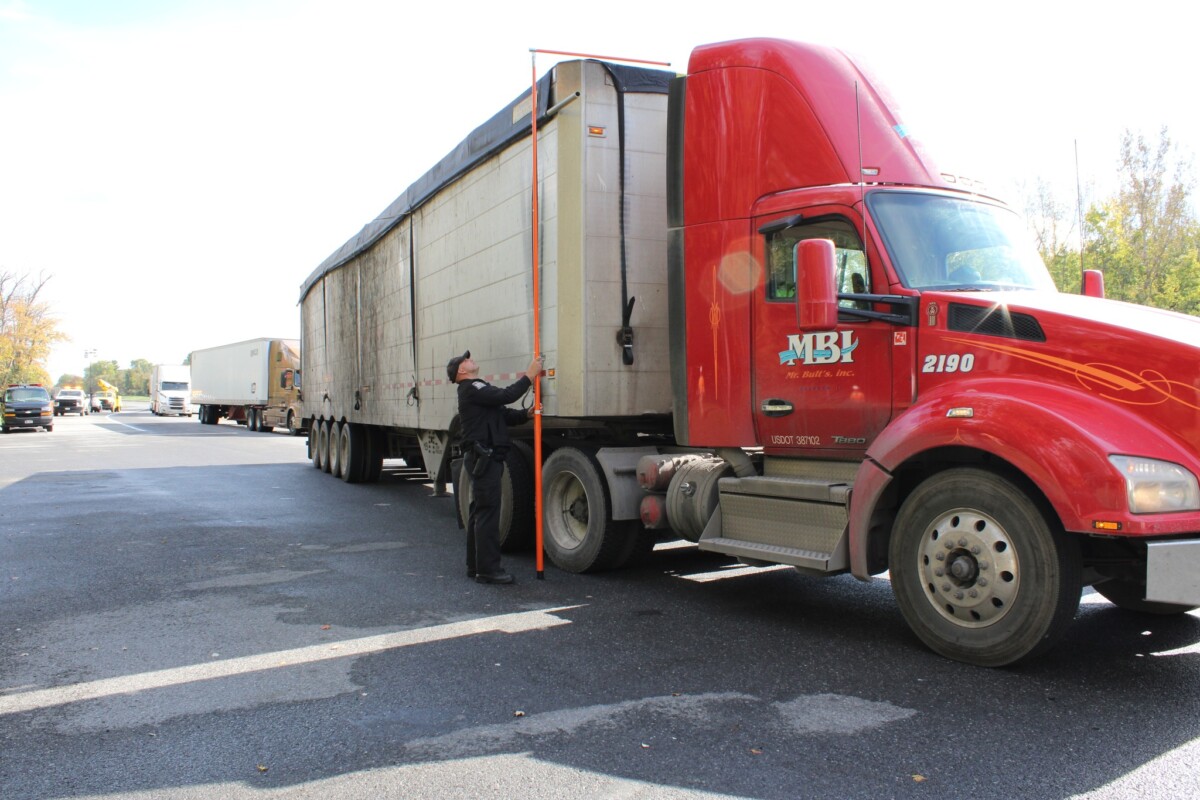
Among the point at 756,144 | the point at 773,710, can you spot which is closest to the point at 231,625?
the point at 773,710

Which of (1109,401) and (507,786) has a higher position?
(1109,401)

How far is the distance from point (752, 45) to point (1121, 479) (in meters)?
3.76

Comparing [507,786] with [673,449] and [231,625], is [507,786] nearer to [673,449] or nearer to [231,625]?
[231,625]

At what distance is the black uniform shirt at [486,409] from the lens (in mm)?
7430

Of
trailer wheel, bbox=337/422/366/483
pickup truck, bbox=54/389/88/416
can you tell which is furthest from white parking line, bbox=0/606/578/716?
pickup truck, bbox=54/389/88/416

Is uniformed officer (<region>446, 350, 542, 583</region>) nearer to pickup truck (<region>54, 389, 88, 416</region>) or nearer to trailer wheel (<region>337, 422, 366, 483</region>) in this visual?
trailer wheel (<region>337, 422, 366, 483</region>)

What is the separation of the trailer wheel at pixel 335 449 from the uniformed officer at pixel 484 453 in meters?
9.48

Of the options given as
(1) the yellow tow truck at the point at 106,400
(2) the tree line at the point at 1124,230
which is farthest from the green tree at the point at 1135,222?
(1) the yellow tow truck at the point at 106,400

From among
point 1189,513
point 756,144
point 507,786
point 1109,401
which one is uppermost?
point 756,144

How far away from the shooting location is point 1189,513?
4.20m

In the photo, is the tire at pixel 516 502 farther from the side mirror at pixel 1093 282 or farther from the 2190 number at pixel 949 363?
the side mirror at pixel 1093 282

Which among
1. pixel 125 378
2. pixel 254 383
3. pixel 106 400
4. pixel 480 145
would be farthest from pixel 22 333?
pixel 125 378

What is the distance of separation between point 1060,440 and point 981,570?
0.81 meters

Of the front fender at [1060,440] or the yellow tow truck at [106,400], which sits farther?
the yellow tow truck at [106,400]
